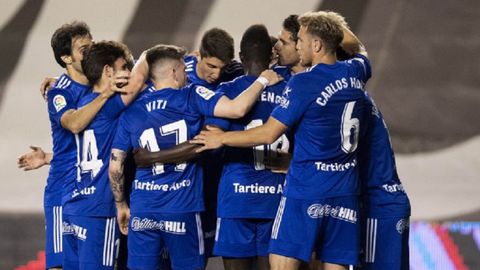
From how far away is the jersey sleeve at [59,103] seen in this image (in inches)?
287

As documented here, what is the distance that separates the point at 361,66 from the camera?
6.82m

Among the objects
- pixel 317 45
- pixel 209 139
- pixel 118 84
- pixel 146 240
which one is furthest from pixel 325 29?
pixel 146 240

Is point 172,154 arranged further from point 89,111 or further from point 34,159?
point 34,159

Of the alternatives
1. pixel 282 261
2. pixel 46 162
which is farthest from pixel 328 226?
pixel 46 162

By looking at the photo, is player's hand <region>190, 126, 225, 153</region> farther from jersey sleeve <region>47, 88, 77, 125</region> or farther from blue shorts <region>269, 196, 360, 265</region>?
jersey sleeve <region>47, 88, 77, 125</region>

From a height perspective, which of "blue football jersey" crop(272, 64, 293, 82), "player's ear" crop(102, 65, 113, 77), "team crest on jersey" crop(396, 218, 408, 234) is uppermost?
"blue football jersey" crop(272, 64, 293, 82)

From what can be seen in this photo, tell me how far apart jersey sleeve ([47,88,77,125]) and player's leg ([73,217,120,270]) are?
69cm

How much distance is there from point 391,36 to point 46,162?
3.74 metres

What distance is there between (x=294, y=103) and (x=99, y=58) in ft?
4.22

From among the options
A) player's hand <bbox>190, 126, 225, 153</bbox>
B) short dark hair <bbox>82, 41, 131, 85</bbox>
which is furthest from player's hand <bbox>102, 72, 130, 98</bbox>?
player's hand <bbox>190, 126, 225, 153</bbox>

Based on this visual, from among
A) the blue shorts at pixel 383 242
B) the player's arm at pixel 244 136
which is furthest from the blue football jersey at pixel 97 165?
the blue shorts at pixel 383 242

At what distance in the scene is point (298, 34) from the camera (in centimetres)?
668

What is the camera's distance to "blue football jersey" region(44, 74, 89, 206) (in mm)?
7332

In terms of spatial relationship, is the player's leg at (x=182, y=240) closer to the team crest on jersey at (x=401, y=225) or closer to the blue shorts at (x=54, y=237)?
the blue shorts at (x=54, y=237)
